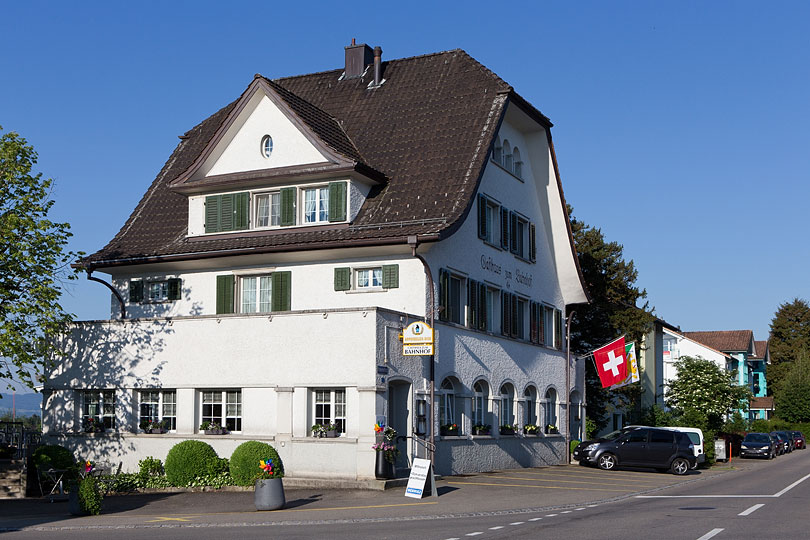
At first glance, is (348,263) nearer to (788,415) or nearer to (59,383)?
(59,383)

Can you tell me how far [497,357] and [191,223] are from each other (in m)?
10.6

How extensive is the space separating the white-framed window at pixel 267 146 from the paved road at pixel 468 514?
1108 cm

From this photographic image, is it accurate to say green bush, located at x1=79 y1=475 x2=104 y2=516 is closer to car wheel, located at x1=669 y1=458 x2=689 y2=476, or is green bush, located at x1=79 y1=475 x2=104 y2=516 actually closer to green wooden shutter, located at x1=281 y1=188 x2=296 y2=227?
green wooden shutter, located at x1=281 y1=188 x2=296 y2=227

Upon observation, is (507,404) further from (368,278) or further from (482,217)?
(368,278)

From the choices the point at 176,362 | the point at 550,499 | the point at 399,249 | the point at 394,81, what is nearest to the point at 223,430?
the point at 176,362

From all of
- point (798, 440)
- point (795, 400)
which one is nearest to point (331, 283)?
point (798, 440)

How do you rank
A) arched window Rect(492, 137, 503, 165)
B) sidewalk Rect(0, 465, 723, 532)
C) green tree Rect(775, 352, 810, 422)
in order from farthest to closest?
green tree Rect(775, 352, 810, 422), arched window Rect(492, 137, 503, 165), sidewalk Rect(0, 465, 723, 532)

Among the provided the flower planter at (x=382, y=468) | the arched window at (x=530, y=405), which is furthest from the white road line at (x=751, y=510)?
the arched window at (x=530, y=405)

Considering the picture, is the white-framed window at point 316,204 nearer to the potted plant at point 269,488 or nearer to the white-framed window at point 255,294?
the white-framed window at point 255,294

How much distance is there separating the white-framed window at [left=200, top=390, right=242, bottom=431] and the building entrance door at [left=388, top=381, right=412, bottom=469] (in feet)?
13.3

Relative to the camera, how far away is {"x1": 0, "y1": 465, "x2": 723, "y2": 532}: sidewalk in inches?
741

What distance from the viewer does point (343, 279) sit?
93.7 feet

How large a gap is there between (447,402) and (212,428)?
6715 mm

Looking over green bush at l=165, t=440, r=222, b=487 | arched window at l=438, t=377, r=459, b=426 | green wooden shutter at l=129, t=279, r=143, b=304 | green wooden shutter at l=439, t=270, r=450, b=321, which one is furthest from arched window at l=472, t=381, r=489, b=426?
green wooden shutter at l=129, t=279, r=143, b=304
